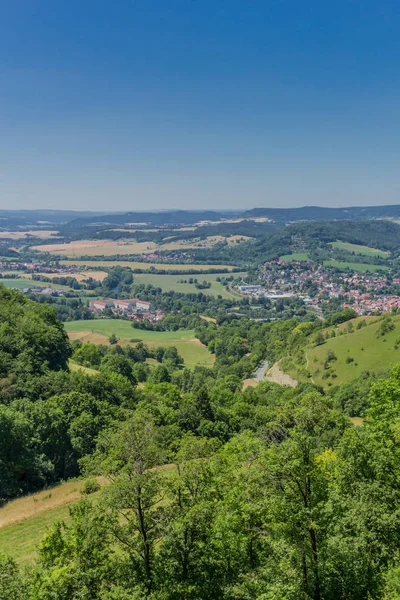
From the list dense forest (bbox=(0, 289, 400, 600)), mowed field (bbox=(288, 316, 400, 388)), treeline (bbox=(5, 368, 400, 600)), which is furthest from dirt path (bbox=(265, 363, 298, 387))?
treeline (bbox=(5, 368, 400, 600))

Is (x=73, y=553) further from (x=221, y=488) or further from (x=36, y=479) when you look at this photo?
(x=36, y=479)

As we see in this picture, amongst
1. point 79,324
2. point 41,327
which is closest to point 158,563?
point 41,327

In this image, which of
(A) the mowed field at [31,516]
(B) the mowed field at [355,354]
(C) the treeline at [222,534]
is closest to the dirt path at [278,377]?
(B) the mowed field at [355,354]

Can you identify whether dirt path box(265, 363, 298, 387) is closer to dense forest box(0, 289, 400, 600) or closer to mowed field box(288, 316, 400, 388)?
mowed field box(288, 316, 400, 388)

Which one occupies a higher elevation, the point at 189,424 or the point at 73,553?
the point at 73,553

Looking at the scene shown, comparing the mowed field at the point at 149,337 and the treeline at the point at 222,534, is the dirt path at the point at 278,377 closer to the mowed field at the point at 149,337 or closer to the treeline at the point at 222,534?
the mowed field at the point at 149,337

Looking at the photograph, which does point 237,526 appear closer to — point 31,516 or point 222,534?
point 222,534
